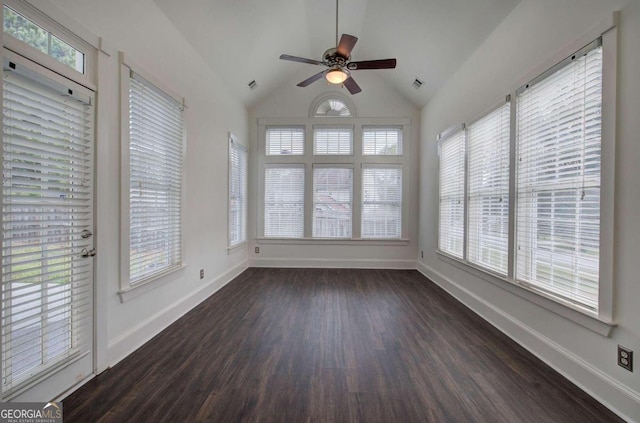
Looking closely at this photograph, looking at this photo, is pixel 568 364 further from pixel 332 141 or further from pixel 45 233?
pixel 332 141

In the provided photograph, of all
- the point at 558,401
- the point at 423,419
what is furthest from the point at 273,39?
the point at 558,401

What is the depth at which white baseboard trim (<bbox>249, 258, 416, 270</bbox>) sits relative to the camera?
498 cm

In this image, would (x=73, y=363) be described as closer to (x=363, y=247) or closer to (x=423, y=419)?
(x=423, y=419)

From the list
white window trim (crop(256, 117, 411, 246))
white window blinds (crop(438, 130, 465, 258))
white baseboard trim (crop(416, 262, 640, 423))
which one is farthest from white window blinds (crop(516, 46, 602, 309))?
white window trim (crop(256, 117, 411, 246))

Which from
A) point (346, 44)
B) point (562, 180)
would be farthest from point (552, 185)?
point (346, 44)

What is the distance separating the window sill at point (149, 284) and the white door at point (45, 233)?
0.29m

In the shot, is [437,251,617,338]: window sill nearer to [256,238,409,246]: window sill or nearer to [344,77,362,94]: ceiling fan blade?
[256,238,409,246]: window sill

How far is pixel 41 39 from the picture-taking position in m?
1.47

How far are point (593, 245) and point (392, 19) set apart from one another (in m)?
3.31

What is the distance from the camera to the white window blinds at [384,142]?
16.4 ft

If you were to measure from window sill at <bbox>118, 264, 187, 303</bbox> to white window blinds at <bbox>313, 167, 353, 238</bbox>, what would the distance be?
2.75 meters

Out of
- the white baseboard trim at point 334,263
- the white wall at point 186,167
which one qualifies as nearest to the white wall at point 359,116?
the white baseboard trim at point 334,263

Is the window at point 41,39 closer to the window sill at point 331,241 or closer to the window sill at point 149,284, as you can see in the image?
the window sill at point 149,284

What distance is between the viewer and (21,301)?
137cm
